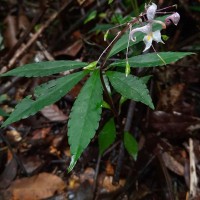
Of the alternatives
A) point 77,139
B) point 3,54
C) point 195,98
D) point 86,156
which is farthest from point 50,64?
point 3,54

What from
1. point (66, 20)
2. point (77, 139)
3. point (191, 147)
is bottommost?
point (191, 147)

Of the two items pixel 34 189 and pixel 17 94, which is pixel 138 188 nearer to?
pixel 34 189

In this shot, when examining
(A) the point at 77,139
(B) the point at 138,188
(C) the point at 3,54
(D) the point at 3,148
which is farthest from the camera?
(C) the point at 3,54

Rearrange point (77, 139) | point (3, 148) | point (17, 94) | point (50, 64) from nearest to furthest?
point (77, 139)
point (50, 64)
point (3, 148)
point (17, 94)

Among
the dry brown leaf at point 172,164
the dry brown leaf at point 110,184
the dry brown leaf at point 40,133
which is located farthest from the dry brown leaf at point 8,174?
the dry brown leaf at point 172,164

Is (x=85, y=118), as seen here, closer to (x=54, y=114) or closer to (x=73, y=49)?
(x=54, y=114)

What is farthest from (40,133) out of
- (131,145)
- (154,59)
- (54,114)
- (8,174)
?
(154,59)

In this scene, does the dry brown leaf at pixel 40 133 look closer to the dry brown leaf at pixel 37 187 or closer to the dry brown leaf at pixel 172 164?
the dry brown leaf at pixel 37 187

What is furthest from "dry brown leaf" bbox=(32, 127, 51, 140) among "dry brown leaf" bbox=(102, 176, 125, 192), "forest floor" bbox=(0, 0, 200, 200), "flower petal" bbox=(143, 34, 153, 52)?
"flower petal" bbox=(143, 34, 153, 52)
